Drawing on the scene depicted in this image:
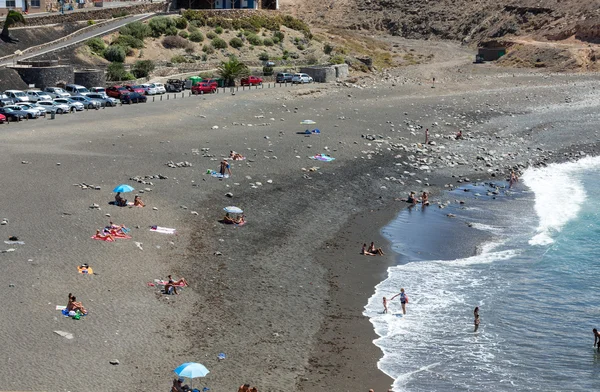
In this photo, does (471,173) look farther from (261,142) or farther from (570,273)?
(570,273)

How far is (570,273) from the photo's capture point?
1211 inches

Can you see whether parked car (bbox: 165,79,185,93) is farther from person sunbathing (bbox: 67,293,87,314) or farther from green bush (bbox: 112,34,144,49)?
person sunbathing (bbox: 67,293,87,314)

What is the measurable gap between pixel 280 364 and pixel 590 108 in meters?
49.7

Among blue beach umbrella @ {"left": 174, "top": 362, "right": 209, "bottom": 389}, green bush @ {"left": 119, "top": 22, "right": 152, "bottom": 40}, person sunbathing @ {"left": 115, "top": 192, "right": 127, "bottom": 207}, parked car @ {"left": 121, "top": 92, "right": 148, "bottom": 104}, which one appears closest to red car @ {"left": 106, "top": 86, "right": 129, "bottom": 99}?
parked car @ {"left": 121, "top": 92, "right": 148, "bottom": 104}

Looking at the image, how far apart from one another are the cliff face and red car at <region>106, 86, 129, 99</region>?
4914 cm

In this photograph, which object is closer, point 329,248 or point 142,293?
point 142,293

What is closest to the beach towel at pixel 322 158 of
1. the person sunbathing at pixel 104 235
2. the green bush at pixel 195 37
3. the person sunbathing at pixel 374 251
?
the person sunbathing at pixel 374 251

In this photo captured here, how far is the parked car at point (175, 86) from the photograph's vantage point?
6225 cm

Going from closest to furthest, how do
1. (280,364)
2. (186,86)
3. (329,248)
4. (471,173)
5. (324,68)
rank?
(280,364) → (329,248) → (471,173) → (186,86) → (324,68)

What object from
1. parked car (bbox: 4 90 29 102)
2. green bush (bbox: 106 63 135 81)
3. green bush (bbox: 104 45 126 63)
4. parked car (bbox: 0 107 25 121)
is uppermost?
green bush (bbox: 104 45 126 63)

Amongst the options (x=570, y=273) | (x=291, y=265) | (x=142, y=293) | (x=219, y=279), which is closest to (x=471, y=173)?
(x=570, y=273)

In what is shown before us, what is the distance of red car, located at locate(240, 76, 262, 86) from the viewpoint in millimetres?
67062

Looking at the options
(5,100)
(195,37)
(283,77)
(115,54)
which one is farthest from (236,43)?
(5,100)

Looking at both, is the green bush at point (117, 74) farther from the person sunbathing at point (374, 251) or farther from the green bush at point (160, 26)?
the person sunbathing at point (374, 251)
